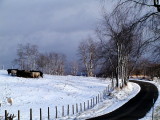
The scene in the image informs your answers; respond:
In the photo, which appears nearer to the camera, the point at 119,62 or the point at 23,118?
the point at 23,118

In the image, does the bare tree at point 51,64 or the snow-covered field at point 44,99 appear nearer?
the snow-covered field at point 44,99

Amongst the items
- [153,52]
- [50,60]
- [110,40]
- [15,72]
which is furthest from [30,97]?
[50,60]

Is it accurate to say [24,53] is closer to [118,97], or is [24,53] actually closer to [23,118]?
[118,97]

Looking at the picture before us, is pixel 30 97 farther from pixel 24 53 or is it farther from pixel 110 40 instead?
pixel 24 53

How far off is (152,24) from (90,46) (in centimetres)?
7973

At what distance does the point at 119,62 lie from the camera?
160ft

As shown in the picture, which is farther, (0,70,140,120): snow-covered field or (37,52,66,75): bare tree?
(37,52,66,75): bare tree

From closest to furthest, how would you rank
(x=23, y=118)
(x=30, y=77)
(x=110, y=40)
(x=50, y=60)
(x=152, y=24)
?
1. (x=152, y=24)
2. (x=23, y=118)
3. (x=110, y=40)
4. (x=30, y=77)
5. (x=50, y=60)

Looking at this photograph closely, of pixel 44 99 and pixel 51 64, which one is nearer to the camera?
pixel 44 99

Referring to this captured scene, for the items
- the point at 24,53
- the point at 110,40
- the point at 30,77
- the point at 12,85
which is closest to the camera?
the point at 12,85

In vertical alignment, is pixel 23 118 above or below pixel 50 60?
below

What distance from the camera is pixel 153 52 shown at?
10758 millimetres

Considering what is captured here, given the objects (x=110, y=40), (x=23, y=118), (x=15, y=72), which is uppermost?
(x=110, y=40)

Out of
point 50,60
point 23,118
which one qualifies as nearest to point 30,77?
point 23,118
